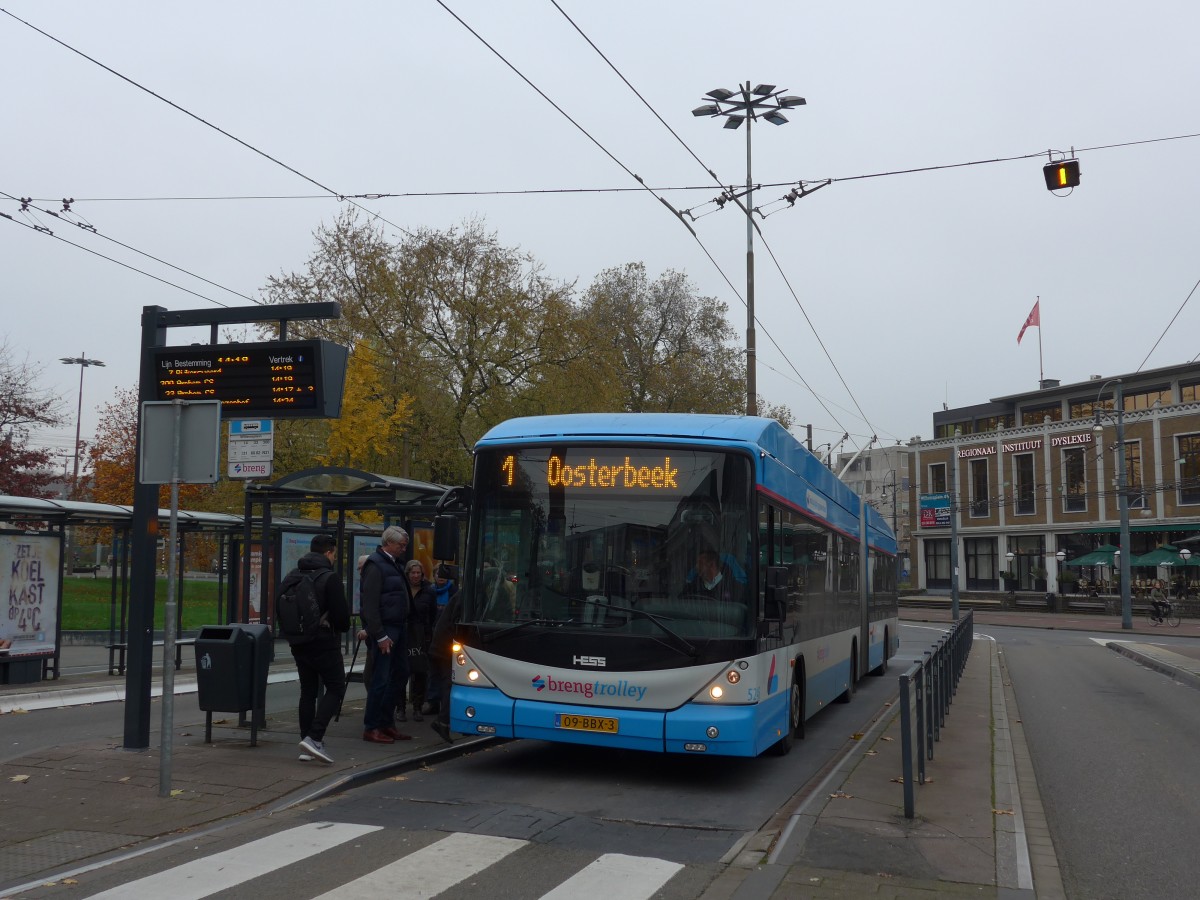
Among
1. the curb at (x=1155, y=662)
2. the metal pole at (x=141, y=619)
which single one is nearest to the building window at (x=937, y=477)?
the curb at (x=1155, y=662)

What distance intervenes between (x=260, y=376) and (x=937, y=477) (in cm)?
7024

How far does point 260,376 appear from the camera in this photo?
10328 millimetres

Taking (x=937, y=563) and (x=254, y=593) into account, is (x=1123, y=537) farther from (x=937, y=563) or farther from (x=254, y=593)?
(x=254, y=593)

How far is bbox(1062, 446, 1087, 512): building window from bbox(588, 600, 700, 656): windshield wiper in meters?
62.4

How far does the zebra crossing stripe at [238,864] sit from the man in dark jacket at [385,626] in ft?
9.38

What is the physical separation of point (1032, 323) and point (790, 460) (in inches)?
1936

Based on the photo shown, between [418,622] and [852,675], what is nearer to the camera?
[418,622]

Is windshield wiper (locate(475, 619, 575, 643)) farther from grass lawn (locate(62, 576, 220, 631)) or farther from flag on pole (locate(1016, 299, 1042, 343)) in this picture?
flag on pole (locate(1016, 299, 1042, 343))

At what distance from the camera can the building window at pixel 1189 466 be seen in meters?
59.2

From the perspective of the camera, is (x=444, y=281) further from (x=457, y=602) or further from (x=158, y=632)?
(x=457, y=602)

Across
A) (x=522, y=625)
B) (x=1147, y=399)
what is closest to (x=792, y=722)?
(x=522, y=625)

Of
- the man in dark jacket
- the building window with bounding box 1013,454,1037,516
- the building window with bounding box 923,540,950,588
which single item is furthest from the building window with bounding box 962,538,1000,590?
the man in dark jacket

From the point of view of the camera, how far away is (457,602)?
1054 centimetres

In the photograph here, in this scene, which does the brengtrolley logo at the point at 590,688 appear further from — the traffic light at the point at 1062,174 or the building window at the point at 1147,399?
the building window at the point at 1147,399
